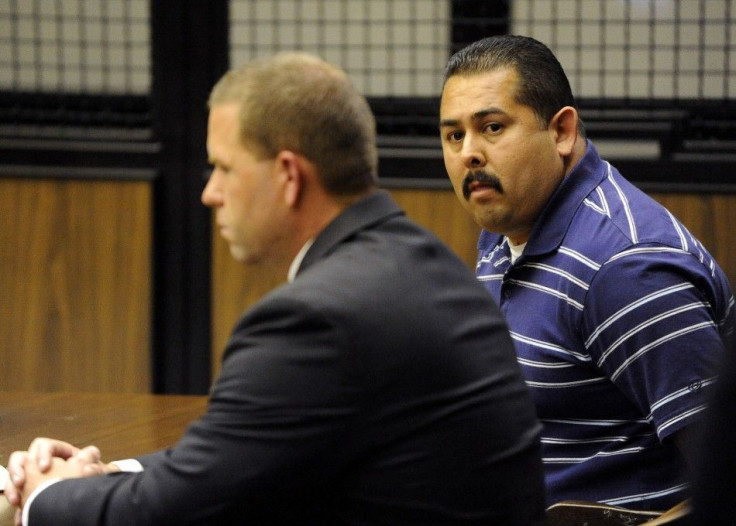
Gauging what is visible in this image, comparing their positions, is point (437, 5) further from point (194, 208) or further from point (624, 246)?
point (624, 246)

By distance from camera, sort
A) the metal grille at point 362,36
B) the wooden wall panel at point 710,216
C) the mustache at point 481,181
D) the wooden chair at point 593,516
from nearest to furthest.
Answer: the wooden chair at point 593,516 → the mustache at point 481,181 → the wooden wall panel at point 710,216 → the metal grille at point 362,36

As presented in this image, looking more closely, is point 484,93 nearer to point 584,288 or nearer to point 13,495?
point 584,288

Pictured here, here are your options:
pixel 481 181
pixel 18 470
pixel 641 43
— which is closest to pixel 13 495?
pixel 18 470

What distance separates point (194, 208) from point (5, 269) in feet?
2.20

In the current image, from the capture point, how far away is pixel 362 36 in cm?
429

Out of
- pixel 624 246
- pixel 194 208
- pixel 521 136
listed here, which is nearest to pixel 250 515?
pixel 624 246

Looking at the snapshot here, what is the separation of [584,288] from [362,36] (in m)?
2.23

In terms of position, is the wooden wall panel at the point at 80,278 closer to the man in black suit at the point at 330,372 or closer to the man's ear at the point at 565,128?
the man's ear at the point at 565,128

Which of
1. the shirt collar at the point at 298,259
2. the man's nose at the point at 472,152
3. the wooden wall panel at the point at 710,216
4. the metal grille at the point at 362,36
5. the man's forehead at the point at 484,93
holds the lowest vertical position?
the wooden wall panel at the point at 710,216

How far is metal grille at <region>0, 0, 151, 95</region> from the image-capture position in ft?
14.4

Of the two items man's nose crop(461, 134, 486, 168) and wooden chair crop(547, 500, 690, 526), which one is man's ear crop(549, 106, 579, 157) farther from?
wooden chair crop(547, 500, 690, 526)

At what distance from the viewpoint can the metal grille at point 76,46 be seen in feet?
14.4

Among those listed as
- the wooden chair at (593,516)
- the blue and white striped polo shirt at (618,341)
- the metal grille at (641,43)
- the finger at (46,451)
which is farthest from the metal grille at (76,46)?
the wooden chair at (593,516)

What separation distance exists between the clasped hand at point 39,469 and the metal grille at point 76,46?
2766mm
